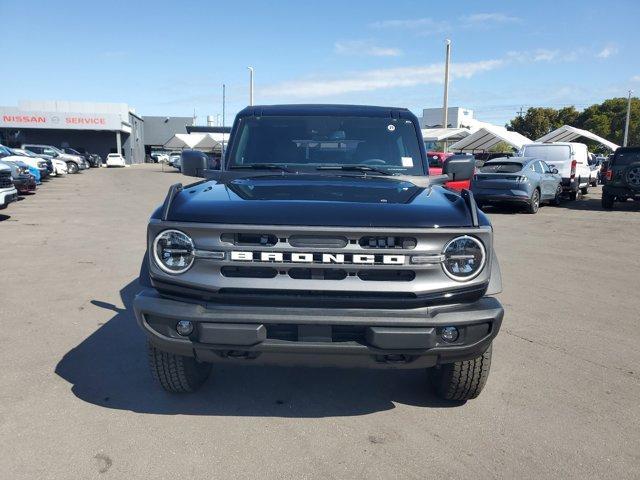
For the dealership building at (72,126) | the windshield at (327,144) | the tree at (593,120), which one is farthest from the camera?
the tree at (593,120)

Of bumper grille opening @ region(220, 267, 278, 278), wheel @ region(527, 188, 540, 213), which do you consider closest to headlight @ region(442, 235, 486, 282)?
bumper grille opening @ region(220, 267, 278, 278)

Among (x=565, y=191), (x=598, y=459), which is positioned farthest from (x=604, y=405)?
(x=565, y=191)

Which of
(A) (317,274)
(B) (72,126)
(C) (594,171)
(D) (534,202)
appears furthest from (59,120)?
(A) (317,274)

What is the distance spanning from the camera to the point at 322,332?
103 inches

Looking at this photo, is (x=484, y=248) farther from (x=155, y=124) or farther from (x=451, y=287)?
(x=155, y=124)

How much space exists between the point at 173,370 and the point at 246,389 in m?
0.56

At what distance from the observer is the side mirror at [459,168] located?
420cm

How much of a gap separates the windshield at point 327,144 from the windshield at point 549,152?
14760 millimetres

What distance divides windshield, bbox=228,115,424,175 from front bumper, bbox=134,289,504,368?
1.62 meters

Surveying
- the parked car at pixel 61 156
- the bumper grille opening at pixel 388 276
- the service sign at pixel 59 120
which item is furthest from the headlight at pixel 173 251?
the service sign at pixel 59 120

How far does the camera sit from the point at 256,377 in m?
3.71

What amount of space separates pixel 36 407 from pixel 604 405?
3.53 meters

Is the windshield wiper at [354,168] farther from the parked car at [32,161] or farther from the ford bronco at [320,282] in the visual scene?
the parked car at [32,161]

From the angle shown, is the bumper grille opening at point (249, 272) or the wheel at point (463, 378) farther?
the wheel at point (463, 378)
